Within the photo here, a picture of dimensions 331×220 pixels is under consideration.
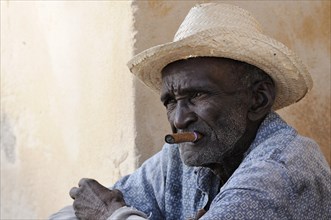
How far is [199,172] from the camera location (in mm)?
4094

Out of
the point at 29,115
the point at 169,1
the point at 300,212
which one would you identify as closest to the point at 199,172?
the point at 300,212

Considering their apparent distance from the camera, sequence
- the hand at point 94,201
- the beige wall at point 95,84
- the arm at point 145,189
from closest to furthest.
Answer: the hand at point 94,201 → the arm at point 145,189 → the beige wall at point 95,84

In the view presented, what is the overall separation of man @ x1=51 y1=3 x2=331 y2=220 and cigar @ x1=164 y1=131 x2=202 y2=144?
0.7 inches

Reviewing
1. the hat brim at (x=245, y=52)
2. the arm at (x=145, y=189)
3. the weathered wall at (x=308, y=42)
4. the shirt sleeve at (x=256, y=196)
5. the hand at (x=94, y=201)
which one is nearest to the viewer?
the shirt sleeve at (x=256, y=196)

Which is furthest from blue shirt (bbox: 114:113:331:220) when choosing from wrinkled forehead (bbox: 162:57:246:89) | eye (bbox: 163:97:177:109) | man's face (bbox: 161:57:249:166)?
eye (bbox: 163:97:177:109)

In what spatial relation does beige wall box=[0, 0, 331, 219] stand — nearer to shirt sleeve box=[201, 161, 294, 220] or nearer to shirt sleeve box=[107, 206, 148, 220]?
shirt sleeve box=[107, 206, 148, 220]

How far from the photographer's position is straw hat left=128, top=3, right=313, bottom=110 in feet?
12.2

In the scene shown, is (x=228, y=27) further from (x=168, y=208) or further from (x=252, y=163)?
(x=168, y=208)

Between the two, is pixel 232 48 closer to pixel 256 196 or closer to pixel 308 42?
pixel 256 196

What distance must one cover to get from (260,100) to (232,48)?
266 mm

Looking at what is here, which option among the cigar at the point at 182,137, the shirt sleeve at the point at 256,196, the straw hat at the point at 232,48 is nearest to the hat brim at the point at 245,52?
the straw hat at the point at 232,48

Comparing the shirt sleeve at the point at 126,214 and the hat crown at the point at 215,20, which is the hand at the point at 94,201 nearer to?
the shirt sleeve at the point at 126,214

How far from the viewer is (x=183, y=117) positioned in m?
3.75

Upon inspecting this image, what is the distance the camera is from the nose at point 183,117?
12.2ft
